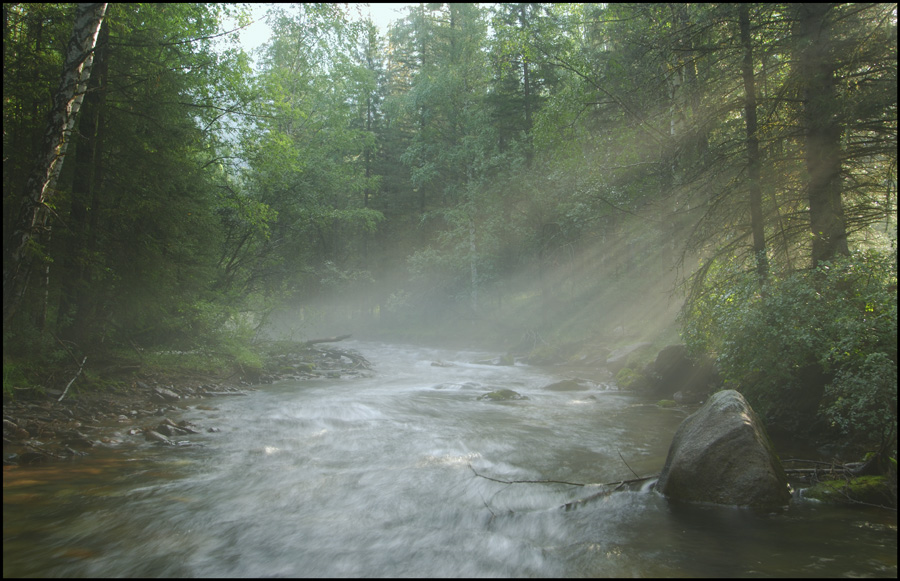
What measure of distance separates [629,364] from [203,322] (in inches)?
492

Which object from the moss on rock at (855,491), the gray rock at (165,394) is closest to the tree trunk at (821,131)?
the moss on rock at (855,491)

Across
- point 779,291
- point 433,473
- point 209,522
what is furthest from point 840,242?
point 209,522

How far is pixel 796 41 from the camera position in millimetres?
8805

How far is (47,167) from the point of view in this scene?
7535 mm

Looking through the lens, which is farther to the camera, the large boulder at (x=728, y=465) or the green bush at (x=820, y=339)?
the green bush at (x=820, y=339)

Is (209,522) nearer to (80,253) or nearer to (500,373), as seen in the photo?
(80,253)

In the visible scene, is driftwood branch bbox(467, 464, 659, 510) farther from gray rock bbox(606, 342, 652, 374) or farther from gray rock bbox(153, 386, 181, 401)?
gray rock bbox(606, 342, 652, 374)

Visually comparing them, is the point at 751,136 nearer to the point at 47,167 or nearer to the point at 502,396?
the point at 502,396

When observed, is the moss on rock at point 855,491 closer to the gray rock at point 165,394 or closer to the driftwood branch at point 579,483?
the driftwood branch at point 579,483

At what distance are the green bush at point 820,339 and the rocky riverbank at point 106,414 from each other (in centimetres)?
910

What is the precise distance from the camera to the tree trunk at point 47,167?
7.44m

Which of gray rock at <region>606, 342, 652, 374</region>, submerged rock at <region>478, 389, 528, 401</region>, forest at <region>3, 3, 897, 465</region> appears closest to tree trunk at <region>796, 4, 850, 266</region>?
forest at <region>3, 3, 897, 465</region>

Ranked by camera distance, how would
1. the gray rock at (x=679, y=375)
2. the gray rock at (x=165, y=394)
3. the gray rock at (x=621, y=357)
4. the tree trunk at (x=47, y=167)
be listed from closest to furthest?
the tree trunk at (x=47, y=167), the gray rock at (x=165, y=394), the gray rock at (x=679, y=375), the gray rock at (x=621, y=357)

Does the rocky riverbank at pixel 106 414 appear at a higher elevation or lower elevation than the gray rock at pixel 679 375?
higher
